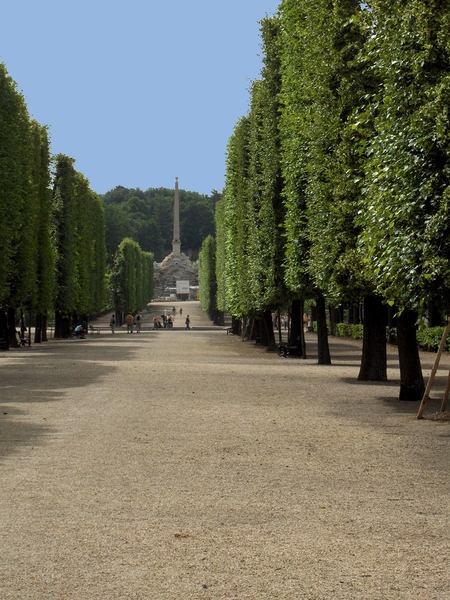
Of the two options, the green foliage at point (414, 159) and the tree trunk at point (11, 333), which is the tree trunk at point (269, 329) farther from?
the green foliage at point (414, 159)

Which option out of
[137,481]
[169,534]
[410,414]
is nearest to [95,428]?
[137,481]

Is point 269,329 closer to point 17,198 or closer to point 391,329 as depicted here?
point 391,329

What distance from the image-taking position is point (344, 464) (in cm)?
1091

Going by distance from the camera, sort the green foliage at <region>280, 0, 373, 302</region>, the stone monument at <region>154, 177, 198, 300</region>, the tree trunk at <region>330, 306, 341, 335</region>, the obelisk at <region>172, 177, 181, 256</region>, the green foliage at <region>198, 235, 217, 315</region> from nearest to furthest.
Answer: the green foliage at <region>280, 0, 373, 302</region>, the tree trunk at <region>330, 306, 341, 335</region>, the green foliage at <region>198, 235, 217, 315</region>, the obelisk at <region>172, 177, 181, 256</region>, the stone monument at <region>154, 177, 198, 300</region>

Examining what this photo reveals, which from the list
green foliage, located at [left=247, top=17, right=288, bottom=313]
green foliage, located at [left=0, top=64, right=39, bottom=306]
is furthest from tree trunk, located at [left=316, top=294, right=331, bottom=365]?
green foliage, located at [left=0, top=64, right=39, bottom=306]

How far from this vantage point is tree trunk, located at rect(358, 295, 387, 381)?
2178 centimetres

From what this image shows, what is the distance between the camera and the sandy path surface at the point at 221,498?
20.5 feet

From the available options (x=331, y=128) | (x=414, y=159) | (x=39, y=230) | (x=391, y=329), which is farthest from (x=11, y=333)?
(x=414, y=159)

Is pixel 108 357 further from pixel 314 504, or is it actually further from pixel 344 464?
pixel 314 504

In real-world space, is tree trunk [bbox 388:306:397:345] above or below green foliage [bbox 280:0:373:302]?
below

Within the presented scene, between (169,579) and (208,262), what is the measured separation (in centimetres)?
8959

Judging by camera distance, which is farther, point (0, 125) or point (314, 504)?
point (0, 125)

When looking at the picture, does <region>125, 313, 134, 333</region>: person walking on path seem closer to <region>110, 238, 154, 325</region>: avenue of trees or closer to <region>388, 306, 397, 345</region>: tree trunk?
<region>110, 238, 154, 325</region>: avenue of trees

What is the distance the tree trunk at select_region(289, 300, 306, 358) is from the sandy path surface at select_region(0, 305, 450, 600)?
16.9 meters
